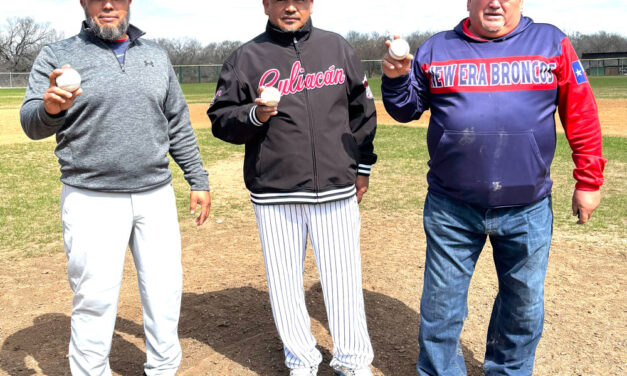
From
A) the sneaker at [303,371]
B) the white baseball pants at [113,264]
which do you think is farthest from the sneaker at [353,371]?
the white baseball pants at [113,264]

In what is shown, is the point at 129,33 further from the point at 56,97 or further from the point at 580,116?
the point at 580,116

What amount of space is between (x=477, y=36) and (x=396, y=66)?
39 centimetres

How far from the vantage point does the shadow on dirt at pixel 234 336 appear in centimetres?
331

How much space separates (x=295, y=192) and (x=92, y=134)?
2.95 ft

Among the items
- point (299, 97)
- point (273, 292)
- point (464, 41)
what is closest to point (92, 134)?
point (299, 97)

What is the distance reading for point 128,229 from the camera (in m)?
2.73

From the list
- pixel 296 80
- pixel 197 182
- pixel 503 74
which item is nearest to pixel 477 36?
pixel 503 74

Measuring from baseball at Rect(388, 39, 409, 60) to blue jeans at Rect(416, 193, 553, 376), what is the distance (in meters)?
0.67

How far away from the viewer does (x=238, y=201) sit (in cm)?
730

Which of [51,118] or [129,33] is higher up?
[129,33]

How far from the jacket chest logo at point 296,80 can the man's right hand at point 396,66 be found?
12.9 inches

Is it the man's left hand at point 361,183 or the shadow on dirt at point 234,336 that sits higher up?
the man's left hand at point 361,183

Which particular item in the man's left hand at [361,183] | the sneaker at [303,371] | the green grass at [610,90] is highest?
the man's left hand at [361,183]

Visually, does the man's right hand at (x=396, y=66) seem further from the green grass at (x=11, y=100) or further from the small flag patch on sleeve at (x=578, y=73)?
the green grass at (x=11, y=100)
